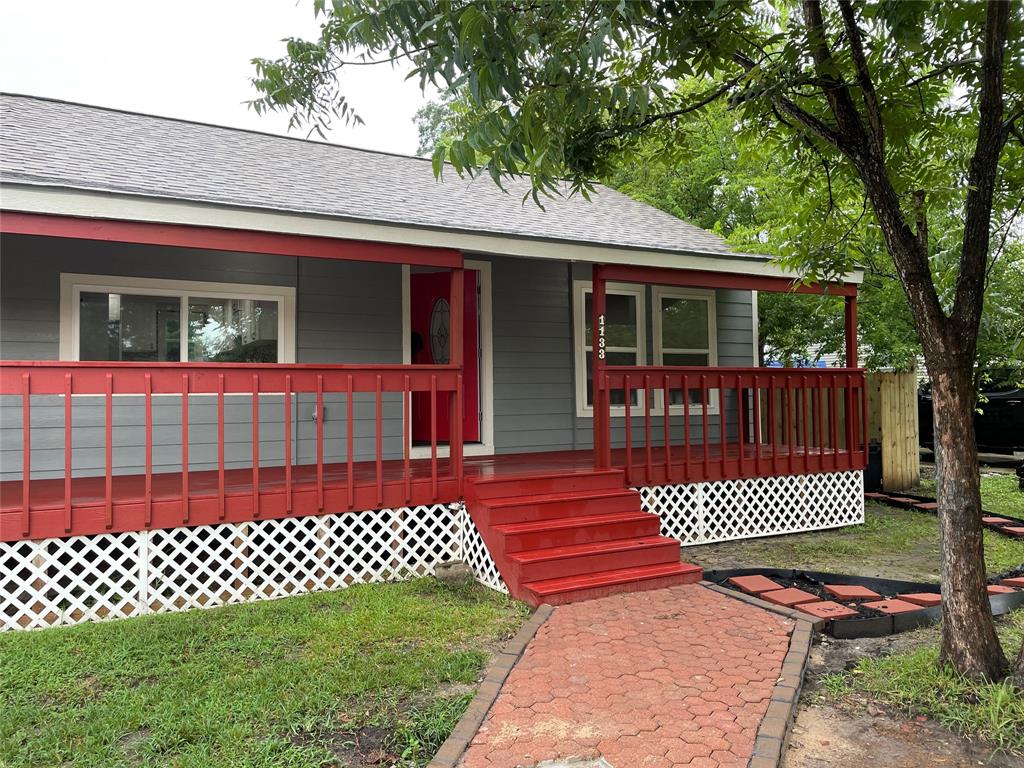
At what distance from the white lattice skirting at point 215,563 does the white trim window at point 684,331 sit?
424 centimetres

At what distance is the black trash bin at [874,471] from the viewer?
1029 centimetres

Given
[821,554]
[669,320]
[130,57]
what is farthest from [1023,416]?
[130,57]

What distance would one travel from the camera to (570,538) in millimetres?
5652

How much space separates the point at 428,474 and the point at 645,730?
3565 millimetres

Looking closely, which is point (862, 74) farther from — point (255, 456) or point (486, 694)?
point (255, 456)

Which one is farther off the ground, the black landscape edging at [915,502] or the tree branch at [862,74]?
the tree branch at [862,74]

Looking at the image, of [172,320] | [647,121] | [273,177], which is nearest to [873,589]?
[647,121]

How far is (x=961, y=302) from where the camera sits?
12.2ft

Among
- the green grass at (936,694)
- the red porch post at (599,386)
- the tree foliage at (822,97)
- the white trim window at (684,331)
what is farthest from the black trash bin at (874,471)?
the green grass at (936,694)

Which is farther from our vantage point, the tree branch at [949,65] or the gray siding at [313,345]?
the gray siding at [313,345]

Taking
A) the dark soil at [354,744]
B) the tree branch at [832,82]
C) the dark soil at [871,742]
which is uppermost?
the tree branch at [832,82]

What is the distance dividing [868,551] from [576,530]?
3119 millimetres

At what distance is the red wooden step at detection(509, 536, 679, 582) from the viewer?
5.23m

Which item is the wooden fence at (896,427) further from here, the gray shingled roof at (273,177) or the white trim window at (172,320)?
the white trim window at (172,320)
